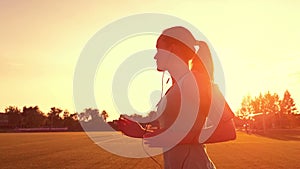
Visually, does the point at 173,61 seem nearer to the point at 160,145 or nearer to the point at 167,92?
the point at 167,92

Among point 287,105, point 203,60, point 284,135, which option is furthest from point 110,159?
point 287,105

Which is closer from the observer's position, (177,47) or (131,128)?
(131,128)

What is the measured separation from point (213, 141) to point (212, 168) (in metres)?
0.26

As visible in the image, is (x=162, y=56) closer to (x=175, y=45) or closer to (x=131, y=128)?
(x=175, y=45)

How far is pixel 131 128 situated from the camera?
2625mm

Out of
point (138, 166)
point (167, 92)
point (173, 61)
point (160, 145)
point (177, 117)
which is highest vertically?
point (173, 61)

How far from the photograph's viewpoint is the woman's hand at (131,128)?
2621 mm

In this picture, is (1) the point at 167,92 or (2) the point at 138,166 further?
(2) the point at 138,166

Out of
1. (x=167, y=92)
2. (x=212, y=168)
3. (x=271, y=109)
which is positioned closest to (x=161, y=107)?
(x=167, y=92)

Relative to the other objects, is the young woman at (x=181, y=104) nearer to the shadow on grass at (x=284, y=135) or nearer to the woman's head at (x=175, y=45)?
the woman's head at (x=175, y=45)

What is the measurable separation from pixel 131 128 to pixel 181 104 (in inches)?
13.8

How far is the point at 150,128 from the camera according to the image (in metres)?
A: 2.68

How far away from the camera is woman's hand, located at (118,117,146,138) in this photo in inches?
103

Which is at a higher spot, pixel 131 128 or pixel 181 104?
pixel 181 104
